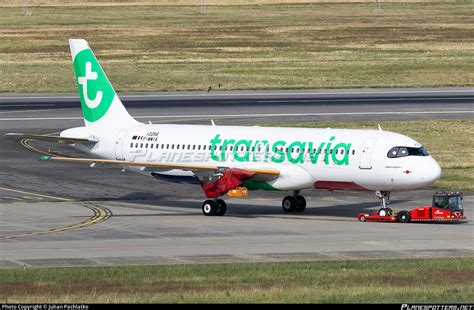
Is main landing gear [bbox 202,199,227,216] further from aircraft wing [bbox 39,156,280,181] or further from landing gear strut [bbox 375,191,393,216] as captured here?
landing gear strut [bbox 375,191,393,216]

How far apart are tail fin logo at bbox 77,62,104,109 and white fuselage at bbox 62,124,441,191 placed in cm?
278

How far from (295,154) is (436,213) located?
7.26m

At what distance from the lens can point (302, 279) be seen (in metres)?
36.5

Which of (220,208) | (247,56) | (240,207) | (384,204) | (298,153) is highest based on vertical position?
(247,56)

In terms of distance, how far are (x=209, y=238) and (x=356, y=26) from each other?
15566cm

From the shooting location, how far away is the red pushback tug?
5206 cm

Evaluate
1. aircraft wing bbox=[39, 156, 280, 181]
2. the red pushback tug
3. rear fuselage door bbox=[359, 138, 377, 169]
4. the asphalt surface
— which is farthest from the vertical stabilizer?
the red pushback tug

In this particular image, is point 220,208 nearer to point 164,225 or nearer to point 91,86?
point 164,225

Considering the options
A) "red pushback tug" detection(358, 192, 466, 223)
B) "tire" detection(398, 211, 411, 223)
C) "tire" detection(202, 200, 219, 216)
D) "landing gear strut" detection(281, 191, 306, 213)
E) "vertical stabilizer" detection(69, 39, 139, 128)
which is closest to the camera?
"red pushback tug" detection(358, 192, 466, 223)

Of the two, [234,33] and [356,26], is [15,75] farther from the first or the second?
[356,26]

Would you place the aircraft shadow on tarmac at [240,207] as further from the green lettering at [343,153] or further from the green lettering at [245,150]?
the green lettering at [343,153]

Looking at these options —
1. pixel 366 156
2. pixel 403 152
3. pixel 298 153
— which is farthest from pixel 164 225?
pixel 403 152

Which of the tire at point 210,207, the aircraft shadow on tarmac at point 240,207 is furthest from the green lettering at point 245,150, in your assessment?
the aircraft shadow on tarmac at point 240,207

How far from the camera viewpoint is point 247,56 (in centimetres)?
14925
